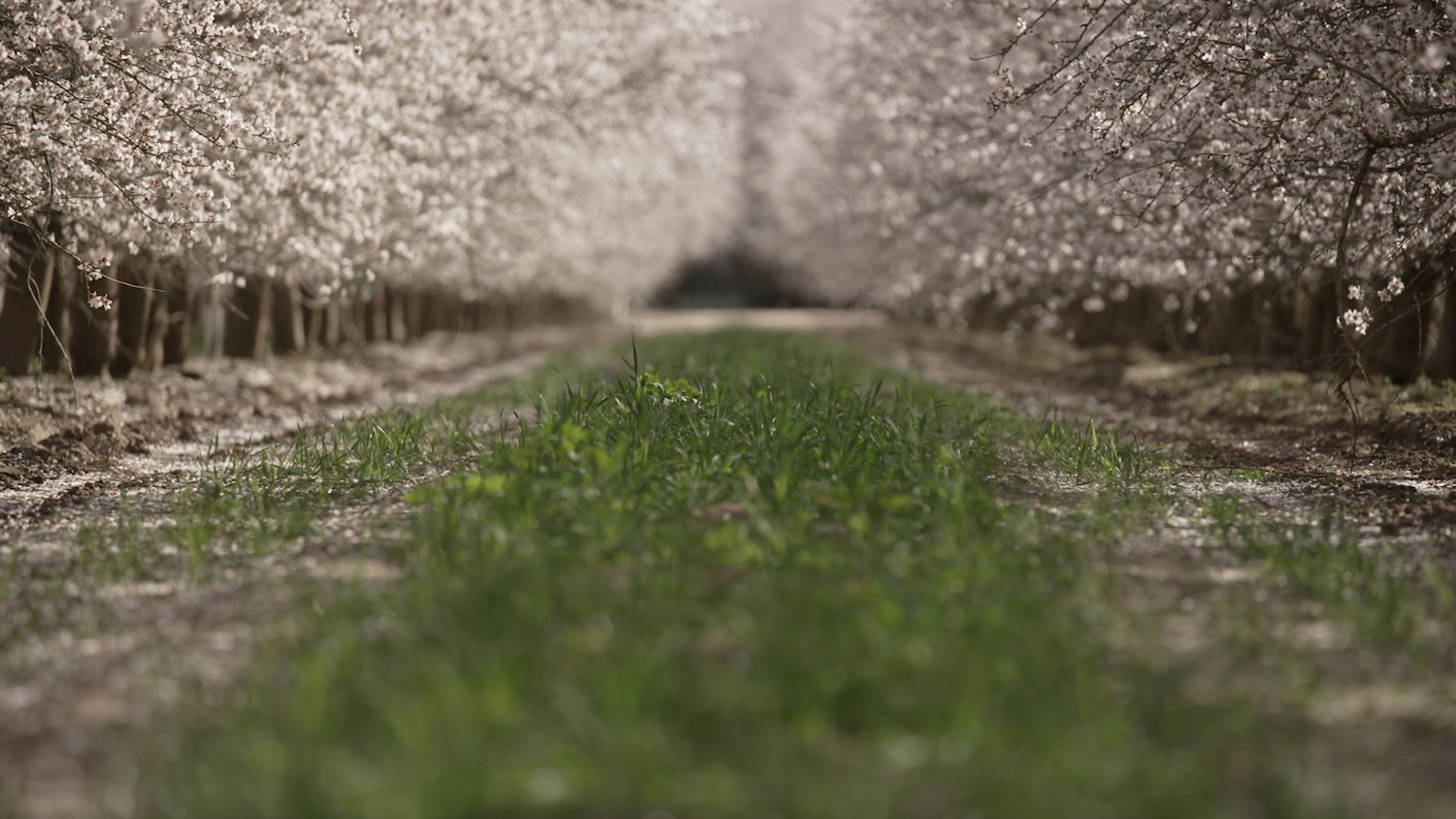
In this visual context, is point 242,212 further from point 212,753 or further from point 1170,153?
point 212,753

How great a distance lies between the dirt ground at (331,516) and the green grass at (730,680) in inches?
12.7

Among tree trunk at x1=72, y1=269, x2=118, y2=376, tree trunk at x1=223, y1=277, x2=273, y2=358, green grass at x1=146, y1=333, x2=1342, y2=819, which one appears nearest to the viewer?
green grass at x1=146, y1=333, x2=1342, y2=819

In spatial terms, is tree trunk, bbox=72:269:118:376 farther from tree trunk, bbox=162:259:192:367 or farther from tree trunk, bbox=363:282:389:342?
tree trunk, bbox=363:282:389:342

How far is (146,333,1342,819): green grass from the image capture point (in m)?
3.54

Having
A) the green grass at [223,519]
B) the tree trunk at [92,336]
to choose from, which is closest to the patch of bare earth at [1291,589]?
the green grass at [223,519]

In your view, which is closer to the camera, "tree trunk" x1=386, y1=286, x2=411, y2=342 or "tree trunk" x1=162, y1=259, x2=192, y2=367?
"tree trunk" x1=162, y1=259, x2=192, y2=367

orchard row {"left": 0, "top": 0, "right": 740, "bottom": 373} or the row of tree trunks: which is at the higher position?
orchard row {"left": 0, "top": 0, "right": 740, "bottom": 373}

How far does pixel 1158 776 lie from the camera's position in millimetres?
3691

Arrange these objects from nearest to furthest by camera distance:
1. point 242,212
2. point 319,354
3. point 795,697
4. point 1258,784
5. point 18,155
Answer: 1. point 1258,784
2. point 795,697
3. point 18,155
4. point 242,212
5. point 319,354

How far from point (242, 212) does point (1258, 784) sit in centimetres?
1190

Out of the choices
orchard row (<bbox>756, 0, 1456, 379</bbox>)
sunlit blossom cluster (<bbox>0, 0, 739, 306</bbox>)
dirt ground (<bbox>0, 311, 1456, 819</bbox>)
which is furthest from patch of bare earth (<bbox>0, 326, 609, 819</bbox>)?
orchard row (<bbox>756, 0, 1456, 379</bbox>)

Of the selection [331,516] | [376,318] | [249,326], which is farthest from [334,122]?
[376,318]

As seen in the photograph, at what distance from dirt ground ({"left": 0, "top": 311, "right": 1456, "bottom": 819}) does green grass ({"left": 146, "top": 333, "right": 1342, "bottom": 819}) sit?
321 millimetres

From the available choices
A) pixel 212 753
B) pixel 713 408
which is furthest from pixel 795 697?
pixel 713 408
